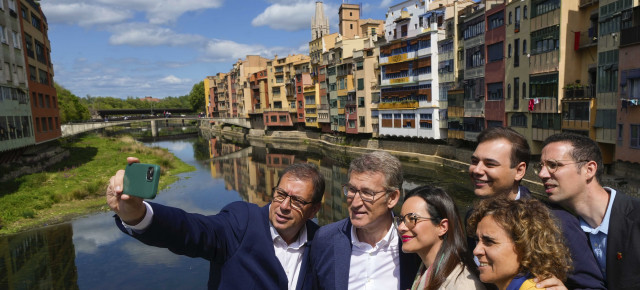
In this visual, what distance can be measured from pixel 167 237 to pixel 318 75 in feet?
164

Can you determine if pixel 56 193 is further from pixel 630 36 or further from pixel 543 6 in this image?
pixel 630 36

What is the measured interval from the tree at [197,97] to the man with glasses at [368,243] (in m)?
115

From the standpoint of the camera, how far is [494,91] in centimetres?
2550

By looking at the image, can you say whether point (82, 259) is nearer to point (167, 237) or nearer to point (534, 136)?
point (167, 237)

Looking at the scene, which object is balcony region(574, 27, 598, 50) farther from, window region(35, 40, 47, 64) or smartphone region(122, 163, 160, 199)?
window region(35, 40, 47, 64)

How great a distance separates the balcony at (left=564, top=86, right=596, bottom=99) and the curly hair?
64.9ft

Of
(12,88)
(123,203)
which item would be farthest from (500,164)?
(12,88)

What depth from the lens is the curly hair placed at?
2.34 metres

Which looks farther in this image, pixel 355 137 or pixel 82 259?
pixel 355 137

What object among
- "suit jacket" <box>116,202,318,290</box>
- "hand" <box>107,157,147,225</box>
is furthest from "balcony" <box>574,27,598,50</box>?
"hand" <box>107,157,147,225</box>

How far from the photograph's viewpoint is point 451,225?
114 inches

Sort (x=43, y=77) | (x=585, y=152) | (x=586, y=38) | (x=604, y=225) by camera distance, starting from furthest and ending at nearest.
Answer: (x=43, y=77) → (x=586, y=38) → (x=585, y=152) → (x=604, y=225)

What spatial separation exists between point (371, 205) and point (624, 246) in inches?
70.8

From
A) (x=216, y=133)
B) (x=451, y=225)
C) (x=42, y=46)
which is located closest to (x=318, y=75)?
(x=42, y=46)
